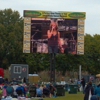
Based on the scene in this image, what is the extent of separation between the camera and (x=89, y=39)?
9125cm

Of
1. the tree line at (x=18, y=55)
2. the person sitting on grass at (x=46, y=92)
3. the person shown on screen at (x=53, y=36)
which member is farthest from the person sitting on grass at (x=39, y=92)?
the tree line at (x=18, y=55)

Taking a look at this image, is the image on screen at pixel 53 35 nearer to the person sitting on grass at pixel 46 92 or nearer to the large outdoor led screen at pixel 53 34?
the large outdoor led screen at pixel 53 34

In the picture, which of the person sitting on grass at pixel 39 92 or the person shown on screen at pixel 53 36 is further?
the person shown on screen at pixel 53 36

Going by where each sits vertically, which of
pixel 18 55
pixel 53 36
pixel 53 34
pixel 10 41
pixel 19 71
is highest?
pixel 10 41

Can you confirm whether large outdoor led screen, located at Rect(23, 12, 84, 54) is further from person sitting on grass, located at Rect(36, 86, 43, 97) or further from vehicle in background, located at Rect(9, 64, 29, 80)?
person sitting on grass, located at Rect(36, 86, 43, 97)

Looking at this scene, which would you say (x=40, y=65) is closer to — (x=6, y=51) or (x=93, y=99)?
(x=6, y=51)

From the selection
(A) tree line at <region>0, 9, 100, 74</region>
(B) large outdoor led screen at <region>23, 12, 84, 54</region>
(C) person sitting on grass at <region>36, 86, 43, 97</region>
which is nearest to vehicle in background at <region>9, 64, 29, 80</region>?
(B) large outdoor led screen at <region>23, 12, 84, 54</region>

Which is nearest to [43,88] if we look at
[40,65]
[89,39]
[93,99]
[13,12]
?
[93,99]

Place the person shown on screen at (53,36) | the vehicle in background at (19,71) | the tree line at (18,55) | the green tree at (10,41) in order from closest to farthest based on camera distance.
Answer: the person shown on screen at (53,36) → the vehicle in background at (19,71) → the tree line at (18,55) → the green tree at (10,41)

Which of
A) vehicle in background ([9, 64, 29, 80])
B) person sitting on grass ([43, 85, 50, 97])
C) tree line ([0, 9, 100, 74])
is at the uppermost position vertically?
tree line ([0, 9, 100, 74])

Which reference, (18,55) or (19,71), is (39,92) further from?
(18,55)

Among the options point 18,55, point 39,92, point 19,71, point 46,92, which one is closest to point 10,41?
point 18,55

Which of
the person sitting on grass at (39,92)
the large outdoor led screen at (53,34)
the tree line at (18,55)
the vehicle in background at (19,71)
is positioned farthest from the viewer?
the tree line at (18,55)

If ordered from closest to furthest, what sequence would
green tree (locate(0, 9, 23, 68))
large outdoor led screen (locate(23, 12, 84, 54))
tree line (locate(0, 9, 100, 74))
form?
1. large outdoor led screen (locate(23, 12, 84, 54))
2. tree line (locate(0, 9, 100, 74))
3. green tree (locate(0, 9, 23, 68))
